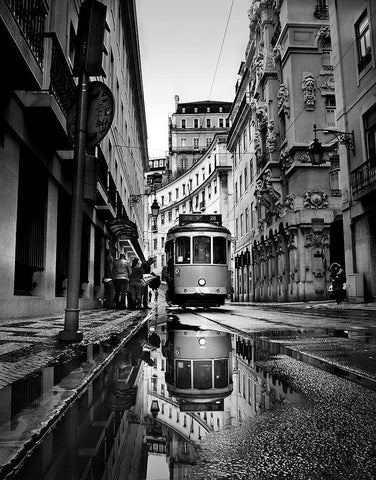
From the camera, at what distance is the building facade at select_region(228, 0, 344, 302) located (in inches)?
1103

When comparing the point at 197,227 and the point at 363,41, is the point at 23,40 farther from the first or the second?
the point at 363,41

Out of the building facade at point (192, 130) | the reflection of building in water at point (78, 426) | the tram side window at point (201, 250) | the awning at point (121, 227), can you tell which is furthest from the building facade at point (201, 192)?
the reflection of building in water at point (78, 426)

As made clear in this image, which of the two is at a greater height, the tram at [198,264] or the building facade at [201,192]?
the building facade at [201,192]

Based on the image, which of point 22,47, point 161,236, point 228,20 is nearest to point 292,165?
point 228,20

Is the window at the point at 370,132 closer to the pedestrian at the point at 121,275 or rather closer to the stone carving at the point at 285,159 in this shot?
the stone carving at the point at 285,159

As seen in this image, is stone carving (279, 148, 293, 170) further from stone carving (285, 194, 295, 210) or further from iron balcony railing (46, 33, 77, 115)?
iron balcony railing (46, 33, 77, 115)

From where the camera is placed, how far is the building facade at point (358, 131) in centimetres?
1914

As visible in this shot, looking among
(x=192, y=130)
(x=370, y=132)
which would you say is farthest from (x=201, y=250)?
(x=192, y=130)

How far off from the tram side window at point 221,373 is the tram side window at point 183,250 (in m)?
13.5

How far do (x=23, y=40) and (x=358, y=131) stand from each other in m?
16.0

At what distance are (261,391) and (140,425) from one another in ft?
3.06

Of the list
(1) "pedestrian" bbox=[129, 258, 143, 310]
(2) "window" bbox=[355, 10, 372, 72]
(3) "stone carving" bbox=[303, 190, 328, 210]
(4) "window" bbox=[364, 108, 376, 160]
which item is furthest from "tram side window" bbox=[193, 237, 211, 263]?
(3) "stone carving" bbox=[303, 190, 328, 210]

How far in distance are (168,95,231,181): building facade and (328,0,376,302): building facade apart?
219ft

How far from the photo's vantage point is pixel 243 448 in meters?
1.80
